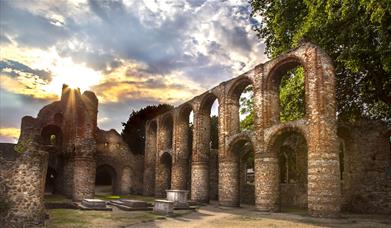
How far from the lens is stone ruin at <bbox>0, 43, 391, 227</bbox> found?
46.0ft

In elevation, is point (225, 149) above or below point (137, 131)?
below

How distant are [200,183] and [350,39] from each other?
12.4m

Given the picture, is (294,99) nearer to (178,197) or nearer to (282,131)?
(282,131)

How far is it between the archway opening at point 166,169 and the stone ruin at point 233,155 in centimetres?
8

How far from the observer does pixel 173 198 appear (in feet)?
58.9

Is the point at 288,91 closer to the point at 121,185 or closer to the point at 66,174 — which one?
the point at 66,174

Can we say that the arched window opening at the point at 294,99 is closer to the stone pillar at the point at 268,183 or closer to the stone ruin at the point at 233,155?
the stone ruin at the point at 233,155

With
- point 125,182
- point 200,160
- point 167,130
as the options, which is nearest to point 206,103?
point 200,160

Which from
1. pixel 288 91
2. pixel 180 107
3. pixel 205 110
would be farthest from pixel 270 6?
pixel 180 107

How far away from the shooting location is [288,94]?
19812 millimetres

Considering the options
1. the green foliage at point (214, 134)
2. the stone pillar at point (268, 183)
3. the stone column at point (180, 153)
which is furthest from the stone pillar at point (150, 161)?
the stone pillar at point (268, 183)

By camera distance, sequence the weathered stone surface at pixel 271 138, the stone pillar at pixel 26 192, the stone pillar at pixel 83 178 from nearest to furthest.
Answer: the stone pillar at pixel 26 192 < the weathered stone surface at pixel 271 138 < the stone pillar at pixel 83 178

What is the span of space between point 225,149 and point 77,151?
29.1 feet

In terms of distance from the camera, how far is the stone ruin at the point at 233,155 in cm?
1402
